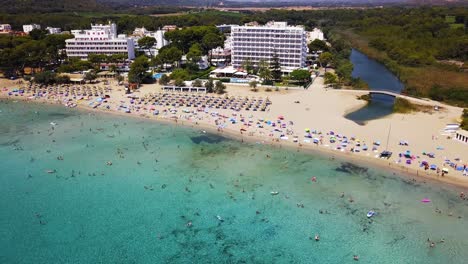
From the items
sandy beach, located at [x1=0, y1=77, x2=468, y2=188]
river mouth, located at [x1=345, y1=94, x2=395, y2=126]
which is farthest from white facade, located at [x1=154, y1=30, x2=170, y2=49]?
river mouth, located at [x1=345, y1=94, x2=395, y2=126]

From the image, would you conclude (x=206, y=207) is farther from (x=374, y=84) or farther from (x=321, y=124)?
(x=374, y=84)

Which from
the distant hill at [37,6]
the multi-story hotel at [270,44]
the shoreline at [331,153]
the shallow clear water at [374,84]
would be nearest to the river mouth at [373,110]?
the shallow clear water at [374,84]

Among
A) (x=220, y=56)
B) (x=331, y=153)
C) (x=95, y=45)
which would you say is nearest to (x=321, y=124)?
(x=331, y=153)

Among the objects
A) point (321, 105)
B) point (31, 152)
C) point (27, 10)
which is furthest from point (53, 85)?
→ point (27, 10)

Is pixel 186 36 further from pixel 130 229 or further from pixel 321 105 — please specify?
pixel 130 229

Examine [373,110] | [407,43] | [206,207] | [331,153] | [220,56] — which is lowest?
[206,207]

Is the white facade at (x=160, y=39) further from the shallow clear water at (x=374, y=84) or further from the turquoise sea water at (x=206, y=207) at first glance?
the turquoise sea water at (x=206, y=207)

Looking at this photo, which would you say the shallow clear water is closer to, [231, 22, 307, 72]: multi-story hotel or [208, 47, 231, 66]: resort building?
[231, 22, 307, 72]: multi-story hotel
